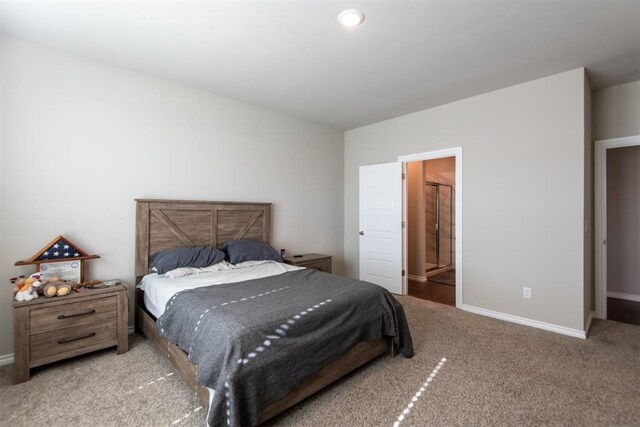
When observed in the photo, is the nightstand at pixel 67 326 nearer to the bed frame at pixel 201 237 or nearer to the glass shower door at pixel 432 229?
the bed frame at pixel 201 237

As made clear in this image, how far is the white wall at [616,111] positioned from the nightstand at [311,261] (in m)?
3.53

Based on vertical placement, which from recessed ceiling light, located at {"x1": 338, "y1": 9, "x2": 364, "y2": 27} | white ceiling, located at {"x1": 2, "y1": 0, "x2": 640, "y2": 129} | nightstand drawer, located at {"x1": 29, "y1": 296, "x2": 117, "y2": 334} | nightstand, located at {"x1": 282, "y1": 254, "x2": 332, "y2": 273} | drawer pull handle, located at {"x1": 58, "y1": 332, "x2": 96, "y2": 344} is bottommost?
drawer pull handle, located at {"x1": 58, "y1": 332, "x2": 96, "y2": 344}

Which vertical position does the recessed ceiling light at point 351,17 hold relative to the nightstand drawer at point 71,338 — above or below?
above

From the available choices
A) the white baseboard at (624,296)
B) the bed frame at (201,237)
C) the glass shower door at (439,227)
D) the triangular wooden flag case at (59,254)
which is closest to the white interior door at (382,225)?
the bed frame at (201,237)

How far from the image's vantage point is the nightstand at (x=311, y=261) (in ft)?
12.4

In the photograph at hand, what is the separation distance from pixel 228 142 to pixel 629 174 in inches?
213

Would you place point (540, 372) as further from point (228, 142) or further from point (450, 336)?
point (228, 142)

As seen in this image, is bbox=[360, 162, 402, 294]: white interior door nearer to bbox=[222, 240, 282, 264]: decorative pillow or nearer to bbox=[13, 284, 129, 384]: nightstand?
bbox=[222, 240, 282, 264]: decorative pillow

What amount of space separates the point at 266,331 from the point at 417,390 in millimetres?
1150

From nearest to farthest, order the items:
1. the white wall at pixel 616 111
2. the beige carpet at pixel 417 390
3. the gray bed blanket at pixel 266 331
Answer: the gray bed blanket at pixel 266 331
the beige carpet at pixel 417 390
the white wall at pixel 616 111

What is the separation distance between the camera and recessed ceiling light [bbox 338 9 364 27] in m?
2.01

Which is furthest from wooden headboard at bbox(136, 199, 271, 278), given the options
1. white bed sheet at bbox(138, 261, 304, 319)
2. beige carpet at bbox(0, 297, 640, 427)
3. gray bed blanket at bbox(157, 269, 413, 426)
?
gray bed blanket at bbox(157, 269, 413, 426)

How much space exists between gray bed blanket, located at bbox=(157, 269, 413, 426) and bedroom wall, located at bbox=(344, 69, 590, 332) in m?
1.69

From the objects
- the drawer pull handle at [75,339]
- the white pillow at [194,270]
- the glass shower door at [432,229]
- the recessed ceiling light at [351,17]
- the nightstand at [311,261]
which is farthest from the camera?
the glass shower door at [432,229]
